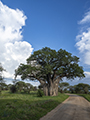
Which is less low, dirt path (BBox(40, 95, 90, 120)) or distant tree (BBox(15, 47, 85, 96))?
distant tree (BBox(15, 47, 85, 96))

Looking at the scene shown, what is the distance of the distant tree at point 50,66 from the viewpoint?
31.5 metres

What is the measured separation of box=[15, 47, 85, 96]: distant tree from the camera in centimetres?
3146

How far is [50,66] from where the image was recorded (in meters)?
30.4

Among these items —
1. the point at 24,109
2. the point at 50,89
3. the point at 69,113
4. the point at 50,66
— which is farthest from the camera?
the point at 50,89

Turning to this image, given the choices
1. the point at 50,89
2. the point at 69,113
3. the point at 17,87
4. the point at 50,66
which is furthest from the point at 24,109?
Result: the point at 17,87

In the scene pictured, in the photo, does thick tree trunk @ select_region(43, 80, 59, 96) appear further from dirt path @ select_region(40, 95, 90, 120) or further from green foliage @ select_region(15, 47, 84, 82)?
dirt path @ select_region(40, 95, 90, 120)

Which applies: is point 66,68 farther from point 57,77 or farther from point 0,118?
point 0,118

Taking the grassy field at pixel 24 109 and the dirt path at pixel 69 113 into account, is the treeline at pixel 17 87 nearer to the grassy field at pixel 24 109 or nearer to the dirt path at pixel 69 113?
the grassy field at pixel 24 109

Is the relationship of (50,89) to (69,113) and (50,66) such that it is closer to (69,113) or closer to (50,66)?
(50,66)

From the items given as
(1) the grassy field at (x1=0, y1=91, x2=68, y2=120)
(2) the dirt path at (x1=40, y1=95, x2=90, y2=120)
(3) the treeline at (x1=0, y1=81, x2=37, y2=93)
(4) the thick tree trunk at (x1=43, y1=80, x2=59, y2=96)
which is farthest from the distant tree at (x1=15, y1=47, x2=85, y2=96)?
(2) the dirt path at (x1=40, y1=95, x2=90, y2=120)

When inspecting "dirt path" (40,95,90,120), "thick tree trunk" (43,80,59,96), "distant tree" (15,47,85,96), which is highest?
"distant tree" (15,47,85,96)

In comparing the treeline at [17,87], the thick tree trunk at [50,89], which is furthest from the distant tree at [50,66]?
the treeline at [17,87]

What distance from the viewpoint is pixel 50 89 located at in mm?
33000

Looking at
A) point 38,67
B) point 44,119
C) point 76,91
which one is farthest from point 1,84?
point 76,91
